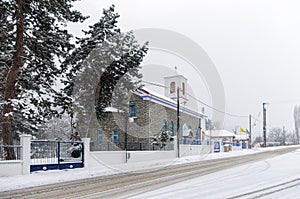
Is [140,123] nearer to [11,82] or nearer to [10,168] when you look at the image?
[11,82]

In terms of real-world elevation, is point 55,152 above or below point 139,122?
below

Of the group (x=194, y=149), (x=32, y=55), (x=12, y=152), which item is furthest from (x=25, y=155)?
(x=194, y=149)

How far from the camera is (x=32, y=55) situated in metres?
17.3

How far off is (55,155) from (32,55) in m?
5.09

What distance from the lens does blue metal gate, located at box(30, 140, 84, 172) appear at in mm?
15562

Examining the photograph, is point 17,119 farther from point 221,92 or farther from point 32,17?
point 221,92

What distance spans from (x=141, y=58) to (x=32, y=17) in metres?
8.25

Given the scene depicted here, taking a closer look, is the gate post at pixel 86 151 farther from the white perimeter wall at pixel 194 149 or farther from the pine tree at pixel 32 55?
the white perimeter wall at pixel 194 149

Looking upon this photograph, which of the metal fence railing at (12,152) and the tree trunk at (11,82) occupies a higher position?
the tree trunk at (11,82)

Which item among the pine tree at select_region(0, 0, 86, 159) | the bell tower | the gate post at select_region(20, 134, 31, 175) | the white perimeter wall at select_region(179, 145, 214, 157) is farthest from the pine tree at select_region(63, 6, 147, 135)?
the bell tower

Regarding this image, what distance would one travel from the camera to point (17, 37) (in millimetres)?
16953

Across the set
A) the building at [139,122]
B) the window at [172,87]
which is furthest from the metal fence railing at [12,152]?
the window at [172,87]

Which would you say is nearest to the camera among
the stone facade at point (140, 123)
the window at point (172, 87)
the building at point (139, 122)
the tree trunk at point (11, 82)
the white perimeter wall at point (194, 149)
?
the tree trunk at point (11, 82)

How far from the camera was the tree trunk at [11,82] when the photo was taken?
16173mm
